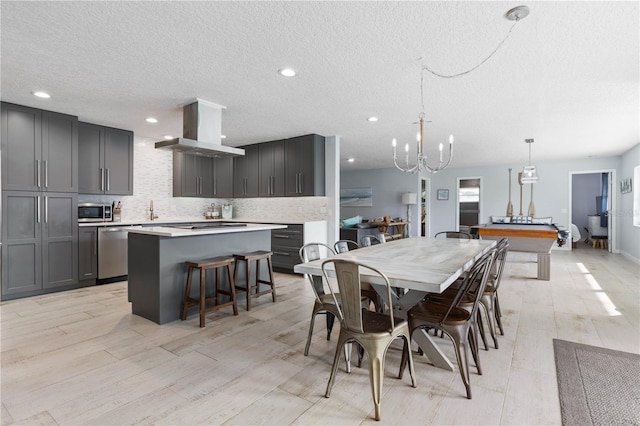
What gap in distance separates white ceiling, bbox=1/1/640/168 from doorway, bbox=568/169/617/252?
4266 millimetres

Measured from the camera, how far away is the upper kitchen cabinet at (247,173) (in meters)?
6.52

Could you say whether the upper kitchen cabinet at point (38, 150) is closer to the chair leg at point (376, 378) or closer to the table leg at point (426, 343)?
the table leg at point (426, 343)

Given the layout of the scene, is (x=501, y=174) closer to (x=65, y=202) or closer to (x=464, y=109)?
(x=464, y=109)

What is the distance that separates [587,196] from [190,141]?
39.9 ft

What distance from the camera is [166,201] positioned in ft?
21.0

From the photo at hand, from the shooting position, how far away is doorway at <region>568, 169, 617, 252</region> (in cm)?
812

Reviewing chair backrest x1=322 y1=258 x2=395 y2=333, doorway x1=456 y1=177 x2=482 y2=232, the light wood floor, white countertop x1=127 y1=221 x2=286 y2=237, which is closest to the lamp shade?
doorway x1=456 y1=177 x2=482 y2=232

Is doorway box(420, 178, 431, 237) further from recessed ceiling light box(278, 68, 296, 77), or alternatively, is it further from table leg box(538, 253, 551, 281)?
recessed ceiling light box(278, 68, 296, 77)

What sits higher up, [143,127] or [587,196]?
[143,127]

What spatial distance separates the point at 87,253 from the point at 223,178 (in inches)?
116

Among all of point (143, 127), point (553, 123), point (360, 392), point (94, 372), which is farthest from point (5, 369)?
point (553, 123)

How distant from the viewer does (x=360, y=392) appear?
79.7 inches

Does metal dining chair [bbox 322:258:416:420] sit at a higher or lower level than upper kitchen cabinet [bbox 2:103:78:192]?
lower

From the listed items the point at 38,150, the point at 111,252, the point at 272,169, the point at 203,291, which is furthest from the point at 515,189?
the point at 38,150
